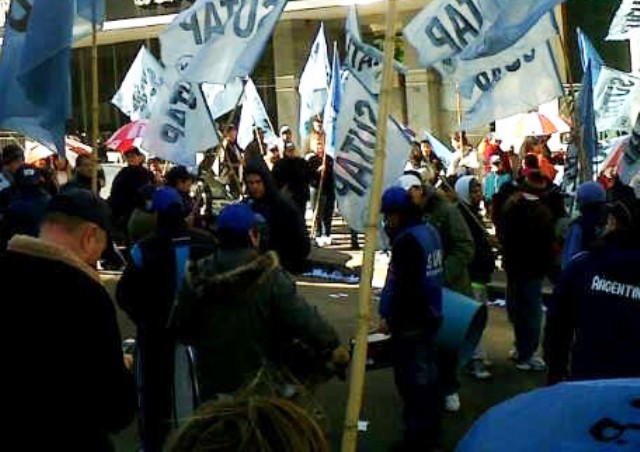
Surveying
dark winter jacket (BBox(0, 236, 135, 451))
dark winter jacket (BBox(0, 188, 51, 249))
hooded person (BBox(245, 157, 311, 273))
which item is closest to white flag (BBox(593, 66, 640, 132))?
hooded person (BBox(245, 157, 311, 273))

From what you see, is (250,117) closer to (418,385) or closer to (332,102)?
(332,102)

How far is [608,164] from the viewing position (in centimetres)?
1312

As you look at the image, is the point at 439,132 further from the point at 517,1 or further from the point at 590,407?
the point at 590,407

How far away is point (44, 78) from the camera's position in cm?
Answer: 782

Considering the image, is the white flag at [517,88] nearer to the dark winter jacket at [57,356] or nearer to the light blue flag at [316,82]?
the dark winter jacket at [57,356]

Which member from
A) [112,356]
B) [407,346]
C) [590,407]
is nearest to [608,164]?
[407,346]

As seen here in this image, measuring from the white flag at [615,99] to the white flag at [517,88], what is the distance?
4.38 meters

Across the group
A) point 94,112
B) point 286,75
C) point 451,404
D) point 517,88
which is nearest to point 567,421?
point 94,112

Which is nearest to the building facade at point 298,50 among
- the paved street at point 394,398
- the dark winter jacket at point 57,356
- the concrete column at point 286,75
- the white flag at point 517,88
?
the concrete column at point 286,75

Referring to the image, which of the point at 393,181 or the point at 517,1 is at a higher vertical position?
the point at 517,1

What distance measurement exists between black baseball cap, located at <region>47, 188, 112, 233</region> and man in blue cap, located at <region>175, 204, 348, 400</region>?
1.29 m

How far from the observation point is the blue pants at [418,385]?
22.3ft

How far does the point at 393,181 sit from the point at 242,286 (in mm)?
3595

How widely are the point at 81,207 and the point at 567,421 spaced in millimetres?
2060
